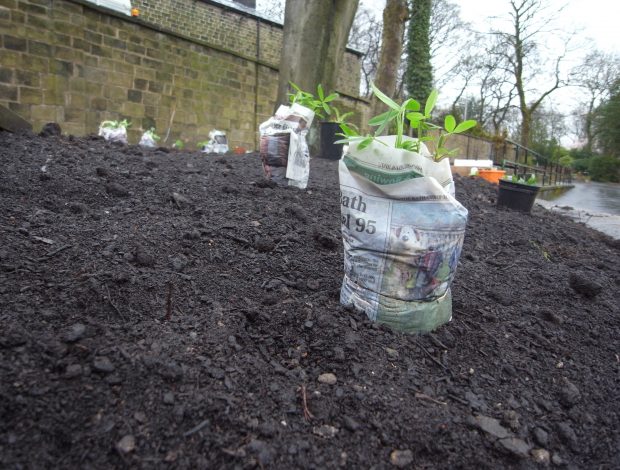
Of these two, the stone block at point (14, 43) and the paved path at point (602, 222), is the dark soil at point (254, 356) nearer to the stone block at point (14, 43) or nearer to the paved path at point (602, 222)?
the paved path at point (602, 222)

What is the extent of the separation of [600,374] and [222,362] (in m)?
1.33

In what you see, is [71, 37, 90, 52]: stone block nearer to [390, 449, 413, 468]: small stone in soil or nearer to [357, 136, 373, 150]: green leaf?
[357, 136, 373, 150]: green leaf

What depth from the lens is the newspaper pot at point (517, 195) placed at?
420 centimetres

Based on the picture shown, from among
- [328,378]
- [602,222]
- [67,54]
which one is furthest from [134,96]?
[602,222]

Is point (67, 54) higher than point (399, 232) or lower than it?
higher

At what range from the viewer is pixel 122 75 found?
7344 mm

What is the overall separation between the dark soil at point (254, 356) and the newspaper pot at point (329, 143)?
163 inches

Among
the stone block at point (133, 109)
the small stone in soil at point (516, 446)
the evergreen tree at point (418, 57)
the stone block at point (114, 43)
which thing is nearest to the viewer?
the small stone in soil at point (516, 446)

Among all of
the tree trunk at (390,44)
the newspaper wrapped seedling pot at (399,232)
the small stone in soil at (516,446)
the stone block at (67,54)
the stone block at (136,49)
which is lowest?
the small stone in soil at (516,446)

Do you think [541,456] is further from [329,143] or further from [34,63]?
[34,63]

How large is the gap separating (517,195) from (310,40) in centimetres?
386

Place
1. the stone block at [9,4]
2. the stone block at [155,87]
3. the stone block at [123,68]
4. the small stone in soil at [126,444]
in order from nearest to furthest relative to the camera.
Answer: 1. the small stone in soil at [126,444]
2. the stone block at [9,4]
3. the stone block at [123,68]
4. the stone block at [155,87]

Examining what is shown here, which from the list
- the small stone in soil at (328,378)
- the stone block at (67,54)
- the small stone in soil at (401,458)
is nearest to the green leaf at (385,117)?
the small stone in soil at (328,378)

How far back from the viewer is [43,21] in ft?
19.9
